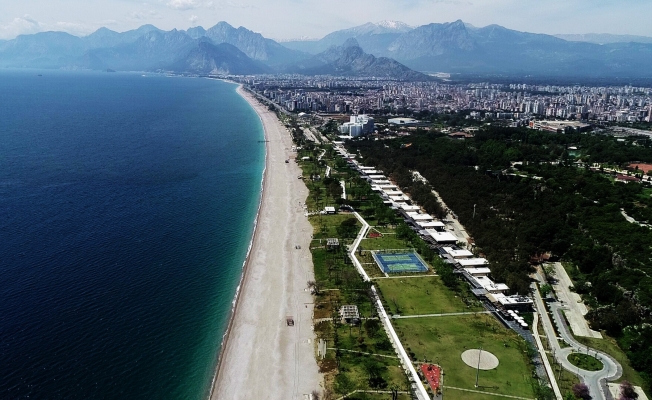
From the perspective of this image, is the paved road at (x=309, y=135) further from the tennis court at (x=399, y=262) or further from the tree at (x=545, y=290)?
the tree at (x=545, y=290)

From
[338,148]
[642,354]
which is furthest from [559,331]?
[338,148]

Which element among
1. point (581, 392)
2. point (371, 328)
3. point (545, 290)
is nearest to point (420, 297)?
point (371, 328)

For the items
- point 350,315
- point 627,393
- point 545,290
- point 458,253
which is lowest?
point 627,393

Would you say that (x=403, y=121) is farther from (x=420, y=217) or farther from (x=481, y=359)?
(x=481, y=359)

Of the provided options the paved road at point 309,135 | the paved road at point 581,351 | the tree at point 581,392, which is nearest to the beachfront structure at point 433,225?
the paved road at point 581,351

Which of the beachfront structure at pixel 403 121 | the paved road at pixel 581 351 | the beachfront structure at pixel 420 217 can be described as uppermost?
the beachfront structure at pixel 403 121

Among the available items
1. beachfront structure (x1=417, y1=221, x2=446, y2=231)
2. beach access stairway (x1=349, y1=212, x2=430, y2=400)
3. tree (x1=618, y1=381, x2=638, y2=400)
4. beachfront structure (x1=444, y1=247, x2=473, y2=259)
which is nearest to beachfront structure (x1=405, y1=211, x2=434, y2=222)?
beachfront structure (x1=417, y1=221, x2=446, y2=231)
